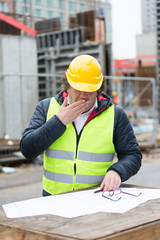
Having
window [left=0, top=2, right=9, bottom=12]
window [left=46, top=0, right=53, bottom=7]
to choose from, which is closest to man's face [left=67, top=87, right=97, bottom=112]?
window [left=0, top=2, right=9, bottom=12]

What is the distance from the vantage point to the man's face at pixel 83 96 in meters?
2.46

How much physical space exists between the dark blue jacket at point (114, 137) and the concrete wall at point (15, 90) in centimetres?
633

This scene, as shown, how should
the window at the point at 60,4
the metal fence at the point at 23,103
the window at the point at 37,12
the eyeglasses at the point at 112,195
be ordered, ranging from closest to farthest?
the eyeglasses at the point at 112,195 → the metal fence at the point at 23,103 → the window at the point at 37,12 → the window at the point at 60,4

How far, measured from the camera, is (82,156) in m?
2.49

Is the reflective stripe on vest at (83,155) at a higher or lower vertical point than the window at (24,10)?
lower

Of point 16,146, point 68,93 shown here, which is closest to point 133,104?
point 16,146

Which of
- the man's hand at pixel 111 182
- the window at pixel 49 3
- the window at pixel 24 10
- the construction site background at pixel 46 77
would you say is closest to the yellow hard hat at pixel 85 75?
the man's hand at pixel 111 182

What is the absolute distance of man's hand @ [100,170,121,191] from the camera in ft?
7.74

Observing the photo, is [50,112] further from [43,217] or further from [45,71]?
[45,71]

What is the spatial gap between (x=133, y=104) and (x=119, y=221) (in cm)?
1044

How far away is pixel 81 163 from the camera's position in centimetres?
250

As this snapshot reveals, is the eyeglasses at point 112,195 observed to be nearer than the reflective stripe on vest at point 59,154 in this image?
Yes

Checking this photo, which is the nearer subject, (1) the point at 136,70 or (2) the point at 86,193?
(2) the point at 86,193

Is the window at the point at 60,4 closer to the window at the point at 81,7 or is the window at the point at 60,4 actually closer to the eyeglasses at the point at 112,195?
the window at the point at 81,7
